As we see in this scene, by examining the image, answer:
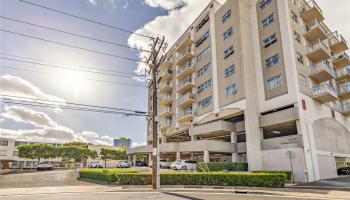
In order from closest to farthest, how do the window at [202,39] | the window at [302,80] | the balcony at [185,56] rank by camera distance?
the window at [302,80]
the window at [202,39]
the balcony at [185,56]

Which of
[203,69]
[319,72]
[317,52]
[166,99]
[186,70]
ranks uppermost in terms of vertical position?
[186,70]

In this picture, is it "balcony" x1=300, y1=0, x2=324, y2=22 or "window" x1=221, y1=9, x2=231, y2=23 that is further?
"window" x1=221, y1=9, x2=231, y2=23

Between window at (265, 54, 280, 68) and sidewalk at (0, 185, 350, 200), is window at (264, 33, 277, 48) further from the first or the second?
sidewalk at (0, 185, 350, 200)

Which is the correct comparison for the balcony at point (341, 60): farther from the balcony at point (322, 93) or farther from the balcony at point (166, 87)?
the balcony at point (166, 87)

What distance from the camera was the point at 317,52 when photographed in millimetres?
33500

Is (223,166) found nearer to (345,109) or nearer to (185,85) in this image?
(185,85)

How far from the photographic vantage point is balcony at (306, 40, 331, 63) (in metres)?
33.0

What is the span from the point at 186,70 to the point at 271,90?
19.0 meters

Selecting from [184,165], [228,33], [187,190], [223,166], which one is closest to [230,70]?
[228,33]

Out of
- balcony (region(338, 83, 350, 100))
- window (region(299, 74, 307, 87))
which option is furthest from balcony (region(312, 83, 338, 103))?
balcony (region(338, 83, 350, 100))

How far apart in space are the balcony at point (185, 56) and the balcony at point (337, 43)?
2485cm

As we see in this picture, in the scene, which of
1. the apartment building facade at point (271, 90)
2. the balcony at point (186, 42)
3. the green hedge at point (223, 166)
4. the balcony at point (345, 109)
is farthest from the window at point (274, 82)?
the balcony at point (186, 42)

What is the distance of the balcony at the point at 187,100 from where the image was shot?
4516 cm

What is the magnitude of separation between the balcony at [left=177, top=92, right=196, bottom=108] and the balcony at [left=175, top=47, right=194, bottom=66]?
7684mm
